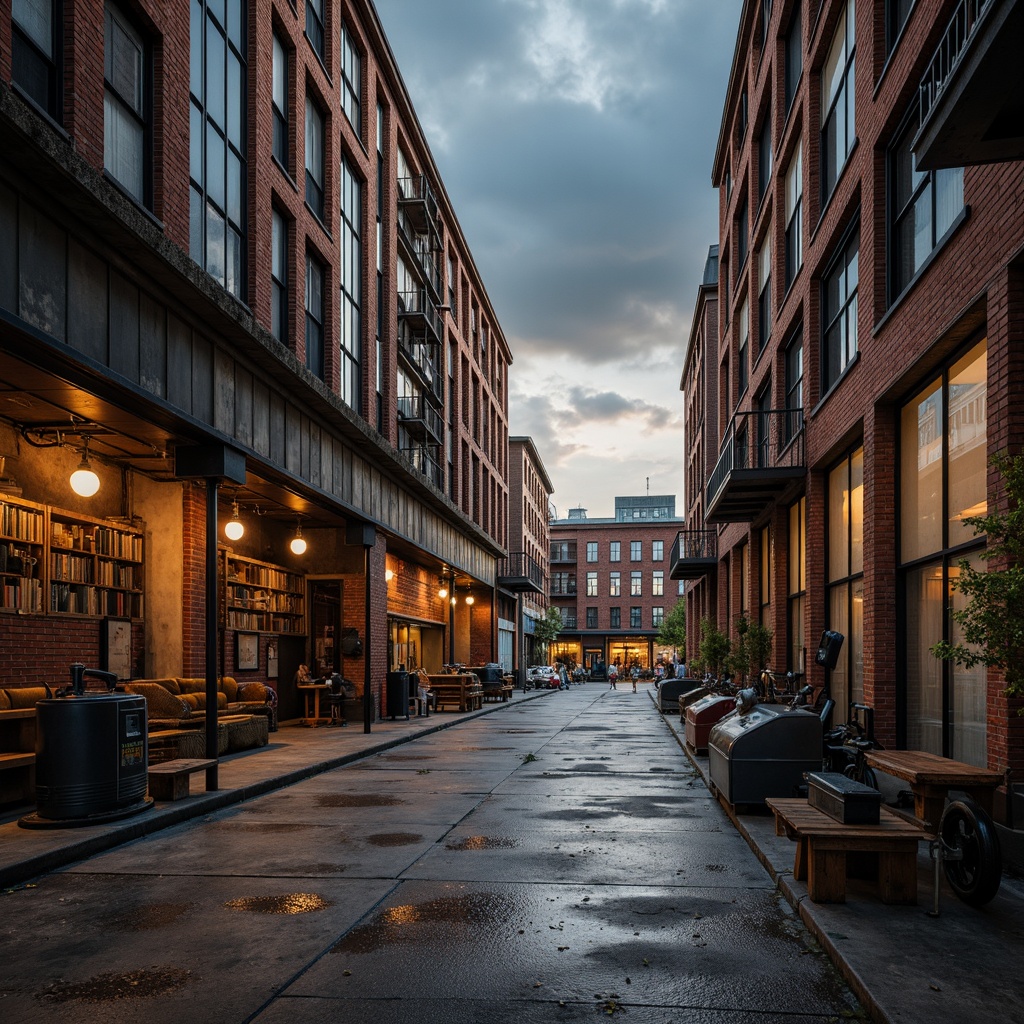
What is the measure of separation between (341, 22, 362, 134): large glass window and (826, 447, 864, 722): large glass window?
14476mm

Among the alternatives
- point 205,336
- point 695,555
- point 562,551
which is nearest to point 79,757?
point 205,336

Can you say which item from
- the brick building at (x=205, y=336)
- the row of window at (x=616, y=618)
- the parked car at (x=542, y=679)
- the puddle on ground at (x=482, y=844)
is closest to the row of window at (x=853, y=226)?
the puddle on ground at (x=482, y=844)

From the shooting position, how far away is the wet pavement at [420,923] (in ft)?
15.9

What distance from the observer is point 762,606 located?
24.2 metres

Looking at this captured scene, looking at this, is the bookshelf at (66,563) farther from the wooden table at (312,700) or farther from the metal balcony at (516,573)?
the metal balcony at (516,573)

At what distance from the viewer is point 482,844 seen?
8.72 metres

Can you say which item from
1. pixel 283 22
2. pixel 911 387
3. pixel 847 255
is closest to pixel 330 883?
pixel 911 387

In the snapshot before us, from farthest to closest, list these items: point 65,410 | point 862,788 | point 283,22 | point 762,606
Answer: point 762,606 → point 283,22 → point 65,410 → point 862,788

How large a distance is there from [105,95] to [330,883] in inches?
373

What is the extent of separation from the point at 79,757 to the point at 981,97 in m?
8.72

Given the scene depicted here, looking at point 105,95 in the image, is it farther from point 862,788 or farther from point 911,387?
point 862,788

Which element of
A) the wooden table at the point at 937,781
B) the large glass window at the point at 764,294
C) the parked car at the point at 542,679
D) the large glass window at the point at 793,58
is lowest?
the parked car at the point at 542,679

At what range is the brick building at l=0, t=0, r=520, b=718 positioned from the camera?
969 centimetres

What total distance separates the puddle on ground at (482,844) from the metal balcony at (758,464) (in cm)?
1061
